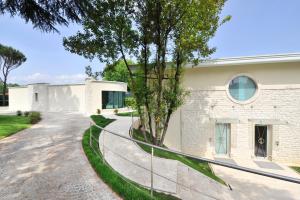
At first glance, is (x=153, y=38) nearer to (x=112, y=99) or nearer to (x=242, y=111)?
(x=242, y=111)

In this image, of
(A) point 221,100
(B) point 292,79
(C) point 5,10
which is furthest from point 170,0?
(B) point 292,79

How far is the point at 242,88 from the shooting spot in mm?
9688

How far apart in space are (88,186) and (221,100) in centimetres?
788

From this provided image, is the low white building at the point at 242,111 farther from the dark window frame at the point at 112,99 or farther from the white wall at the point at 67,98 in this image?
the white wall at the point at 67,98

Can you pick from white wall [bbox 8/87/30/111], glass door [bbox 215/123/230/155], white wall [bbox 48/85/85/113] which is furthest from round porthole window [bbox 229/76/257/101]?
white wall [bbox 8/87/30/111]

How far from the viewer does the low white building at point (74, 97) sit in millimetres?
18234

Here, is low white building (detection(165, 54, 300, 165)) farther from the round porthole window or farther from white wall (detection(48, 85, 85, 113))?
white wall (detection(48, 85, 85, 113))

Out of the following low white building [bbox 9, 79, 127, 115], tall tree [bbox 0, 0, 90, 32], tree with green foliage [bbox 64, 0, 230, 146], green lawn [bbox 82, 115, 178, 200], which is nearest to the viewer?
green lawn [bbox 82, 115, 178, 200]

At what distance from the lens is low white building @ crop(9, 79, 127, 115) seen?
18.2m

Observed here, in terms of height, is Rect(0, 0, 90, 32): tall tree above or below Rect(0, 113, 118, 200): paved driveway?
above

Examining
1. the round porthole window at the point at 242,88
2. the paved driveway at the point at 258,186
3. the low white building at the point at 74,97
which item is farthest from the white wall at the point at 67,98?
the paved driveway at the point at 258,186

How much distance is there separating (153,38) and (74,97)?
46.2ft

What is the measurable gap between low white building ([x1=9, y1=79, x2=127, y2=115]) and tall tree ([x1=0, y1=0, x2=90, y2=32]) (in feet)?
40.9

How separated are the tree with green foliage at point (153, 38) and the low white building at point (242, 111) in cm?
252
